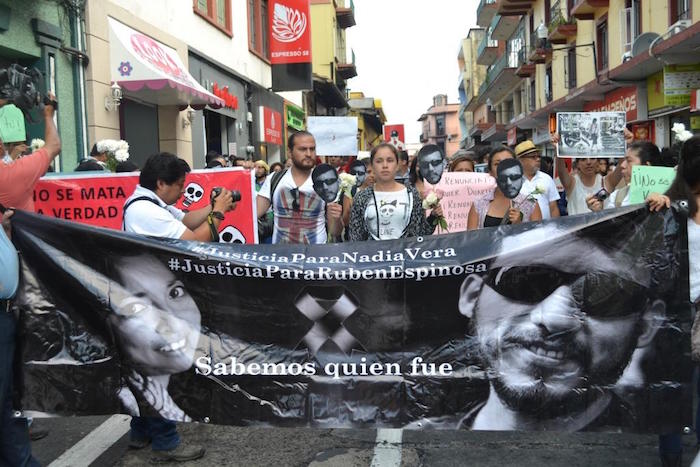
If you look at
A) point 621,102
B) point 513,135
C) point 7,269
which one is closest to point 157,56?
point 7,269

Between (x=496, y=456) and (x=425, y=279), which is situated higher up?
(x=425, y=279)

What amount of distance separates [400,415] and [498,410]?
491 mm

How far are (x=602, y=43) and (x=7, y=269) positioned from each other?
79.7ft

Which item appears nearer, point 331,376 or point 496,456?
point 331,376

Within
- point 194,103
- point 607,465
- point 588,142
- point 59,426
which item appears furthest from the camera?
point 194,103

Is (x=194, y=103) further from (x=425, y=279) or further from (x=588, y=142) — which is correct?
(x=425, y=279)

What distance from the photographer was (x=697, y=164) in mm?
3686

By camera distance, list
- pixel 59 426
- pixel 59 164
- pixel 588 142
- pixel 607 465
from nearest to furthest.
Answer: pixel 607 465 < pixel 59 426 < pixel 588 142 < pixel 59 164

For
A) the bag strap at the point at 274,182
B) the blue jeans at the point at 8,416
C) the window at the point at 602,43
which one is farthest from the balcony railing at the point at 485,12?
the blue jeans at the point at 8,416

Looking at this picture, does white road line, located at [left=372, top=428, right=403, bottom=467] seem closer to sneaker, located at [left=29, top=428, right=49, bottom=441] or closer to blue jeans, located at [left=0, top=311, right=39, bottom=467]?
blue jeans, located at [left=0, top=311, right=39, bottom=467]

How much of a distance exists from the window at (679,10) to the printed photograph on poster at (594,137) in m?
11.7

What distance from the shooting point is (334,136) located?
806 centimetres

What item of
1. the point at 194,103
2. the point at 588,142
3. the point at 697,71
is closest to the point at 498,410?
the point at 588,142

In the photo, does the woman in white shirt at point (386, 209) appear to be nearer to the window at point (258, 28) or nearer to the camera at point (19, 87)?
the camera at point (19, 87)
